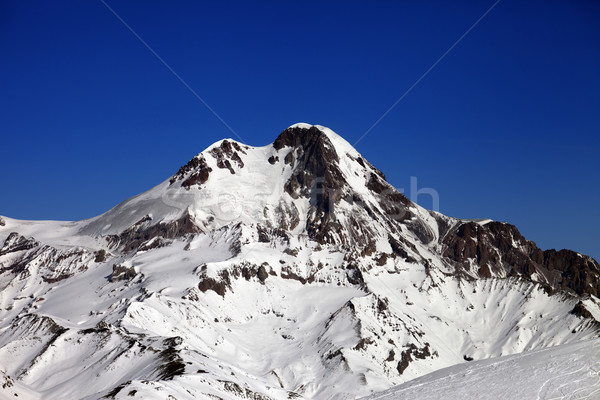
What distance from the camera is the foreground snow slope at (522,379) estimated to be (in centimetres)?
6912

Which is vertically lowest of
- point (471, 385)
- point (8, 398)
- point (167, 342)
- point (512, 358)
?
point (8, 398)

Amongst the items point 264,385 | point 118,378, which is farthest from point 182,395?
point 264,385

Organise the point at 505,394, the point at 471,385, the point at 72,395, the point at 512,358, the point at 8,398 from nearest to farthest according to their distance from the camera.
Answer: the point at 505,394
the point at 471,385
the point at 512,358
the point at 8,398
the point at 72,395

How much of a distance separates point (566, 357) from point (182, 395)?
75.4 meters

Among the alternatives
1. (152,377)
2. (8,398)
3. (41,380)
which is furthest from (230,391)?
(41,380)

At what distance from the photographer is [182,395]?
13475 centimetres

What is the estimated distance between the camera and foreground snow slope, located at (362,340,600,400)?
69125 millimetres

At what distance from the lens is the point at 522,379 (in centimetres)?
7538

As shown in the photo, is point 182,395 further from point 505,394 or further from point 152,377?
point 505,394

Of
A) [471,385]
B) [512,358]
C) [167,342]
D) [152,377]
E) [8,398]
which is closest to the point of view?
[471,385]

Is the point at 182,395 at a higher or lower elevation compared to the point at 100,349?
lower

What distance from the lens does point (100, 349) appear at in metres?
200

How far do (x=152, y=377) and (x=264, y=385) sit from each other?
44.1 metres

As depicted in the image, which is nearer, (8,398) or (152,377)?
(8,398)
